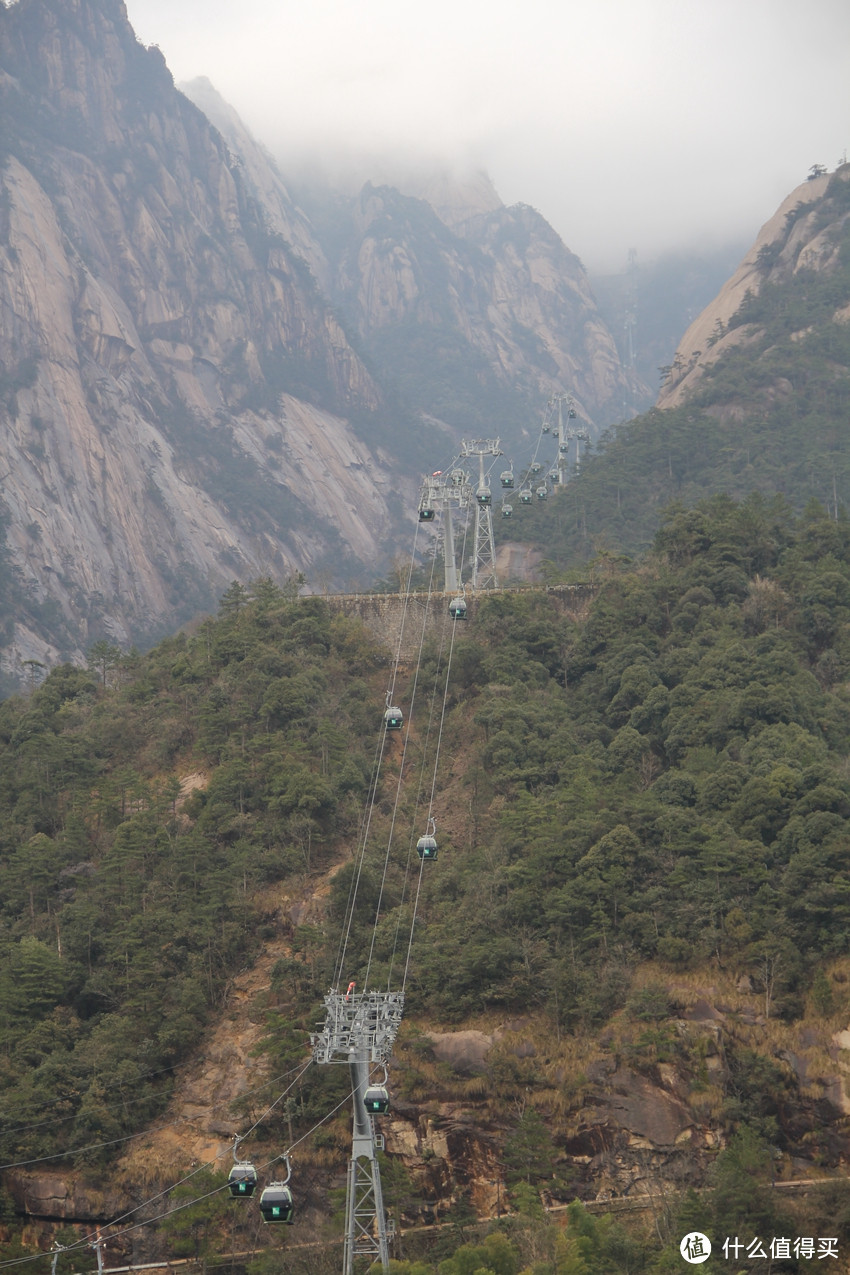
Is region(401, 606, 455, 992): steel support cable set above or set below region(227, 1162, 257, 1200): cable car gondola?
above

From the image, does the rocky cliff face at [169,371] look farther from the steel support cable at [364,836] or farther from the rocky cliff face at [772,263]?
the steel support cable at [364,836]

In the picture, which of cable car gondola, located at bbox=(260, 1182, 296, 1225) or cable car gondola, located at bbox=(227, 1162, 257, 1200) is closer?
cable car gondola, located at bbox=(260, 1182, 296, 1225)

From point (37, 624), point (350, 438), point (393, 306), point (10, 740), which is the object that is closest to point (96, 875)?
point (10, 740)

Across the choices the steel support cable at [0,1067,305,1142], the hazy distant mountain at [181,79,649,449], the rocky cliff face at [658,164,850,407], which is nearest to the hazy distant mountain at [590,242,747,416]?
the hazy distant mountain at [181,79,649,449]

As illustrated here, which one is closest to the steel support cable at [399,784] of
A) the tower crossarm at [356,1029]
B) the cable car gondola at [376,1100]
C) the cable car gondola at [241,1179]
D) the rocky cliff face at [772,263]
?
the tower crossarm at [356,1029]

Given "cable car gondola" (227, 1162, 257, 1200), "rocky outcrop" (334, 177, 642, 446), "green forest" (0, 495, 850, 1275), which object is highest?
"rocky outcrop" (334, 177, 642, 446)

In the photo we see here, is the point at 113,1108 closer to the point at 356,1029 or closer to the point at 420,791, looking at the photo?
the point at 356,1029

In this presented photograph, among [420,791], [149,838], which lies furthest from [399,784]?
[149,838]

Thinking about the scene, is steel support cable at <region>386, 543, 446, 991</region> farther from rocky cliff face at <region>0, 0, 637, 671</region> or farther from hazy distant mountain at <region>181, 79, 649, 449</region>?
hazy distant mountain at <region>181, 79, 649, 449</region>
